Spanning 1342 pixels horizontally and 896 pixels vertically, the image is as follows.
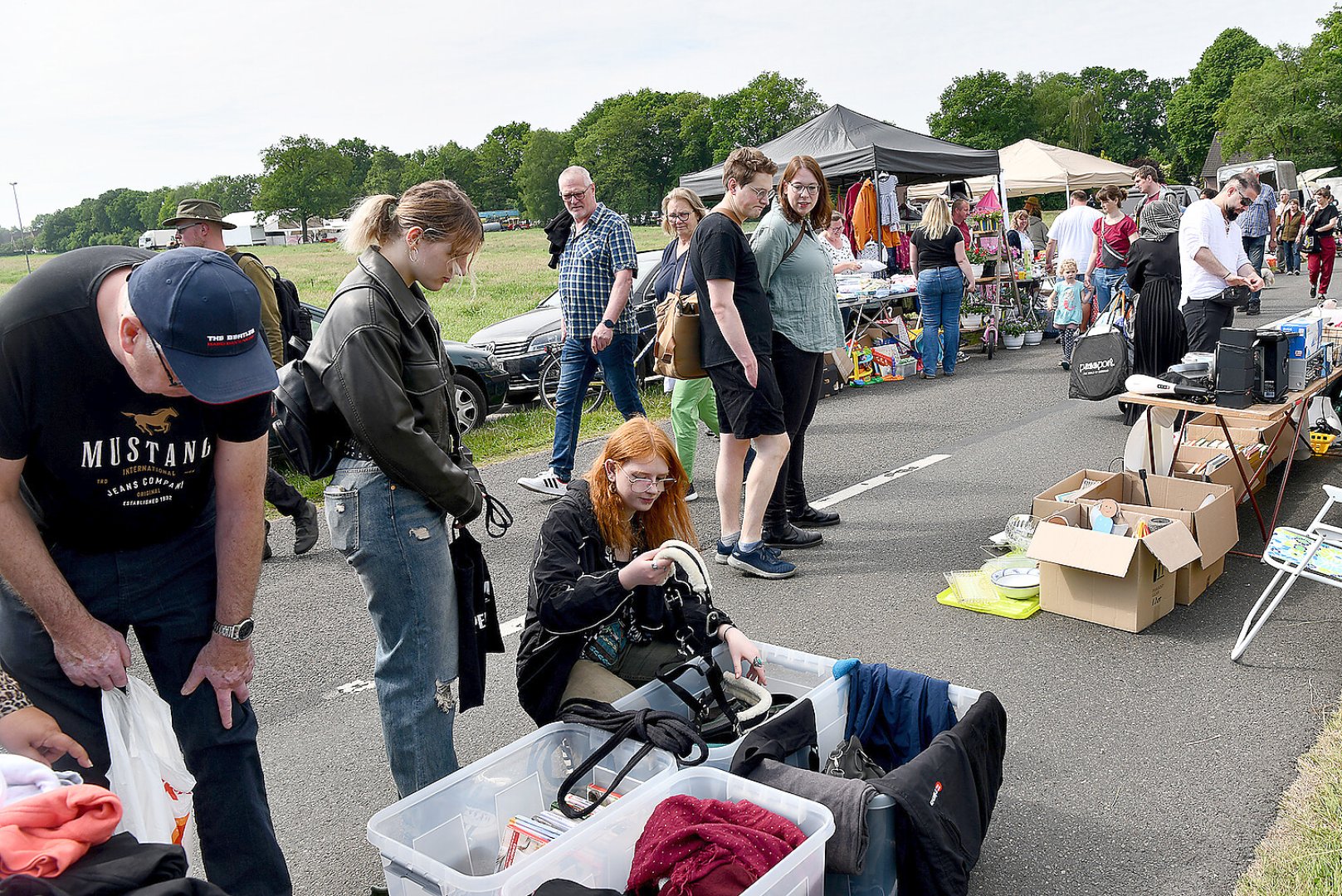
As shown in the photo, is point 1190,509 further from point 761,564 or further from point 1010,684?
point 761,564

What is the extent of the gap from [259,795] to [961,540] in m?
4.13

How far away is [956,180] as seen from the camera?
16406mm

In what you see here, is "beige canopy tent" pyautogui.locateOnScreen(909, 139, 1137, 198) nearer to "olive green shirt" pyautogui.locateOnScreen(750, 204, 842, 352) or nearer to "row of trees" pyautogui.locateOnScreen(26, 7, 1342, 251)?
"olive green shirt" pyautogui.locateOnScreen(750, 204, 842, 352)

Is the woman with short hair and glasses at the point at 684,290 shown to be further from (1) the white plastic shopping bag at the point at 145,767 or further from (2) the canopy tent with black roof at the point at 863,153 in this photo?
(2) the canopy tent with black roof at the point at 863,153

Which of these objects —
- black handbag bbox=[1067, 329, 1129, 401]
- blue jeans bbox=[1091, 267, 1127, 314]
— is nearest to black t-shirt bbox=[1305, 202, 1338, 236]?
blue jeans bbox=[1091, 267, 1127, 314]

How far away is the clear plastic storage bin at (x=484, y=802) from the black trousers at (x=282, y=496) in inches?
134

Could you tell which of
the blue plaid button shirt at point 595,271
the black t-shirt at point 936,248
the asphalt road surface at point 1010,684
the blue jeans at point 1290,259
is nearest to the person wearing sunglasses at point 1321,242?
the blue jeans at point 1290,259

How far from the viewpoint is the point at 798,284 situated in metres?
5.20

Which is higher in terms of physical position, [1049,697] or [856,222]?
[856,222]

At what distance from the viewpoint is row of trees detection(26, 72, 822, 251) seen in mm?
90500

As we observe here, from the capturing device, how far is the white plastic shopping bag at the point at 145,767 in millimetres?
2104

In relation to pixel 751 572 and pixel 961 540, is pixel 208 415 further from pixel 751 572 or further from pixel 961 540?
pixel 961 540

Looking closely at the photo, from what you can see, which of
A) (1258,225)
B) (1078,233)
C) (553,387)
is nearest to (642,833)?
(553,387)

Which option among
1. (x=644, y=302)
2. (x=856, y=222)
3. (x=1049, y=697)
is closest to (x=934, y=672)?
(x=1049, y=697)
